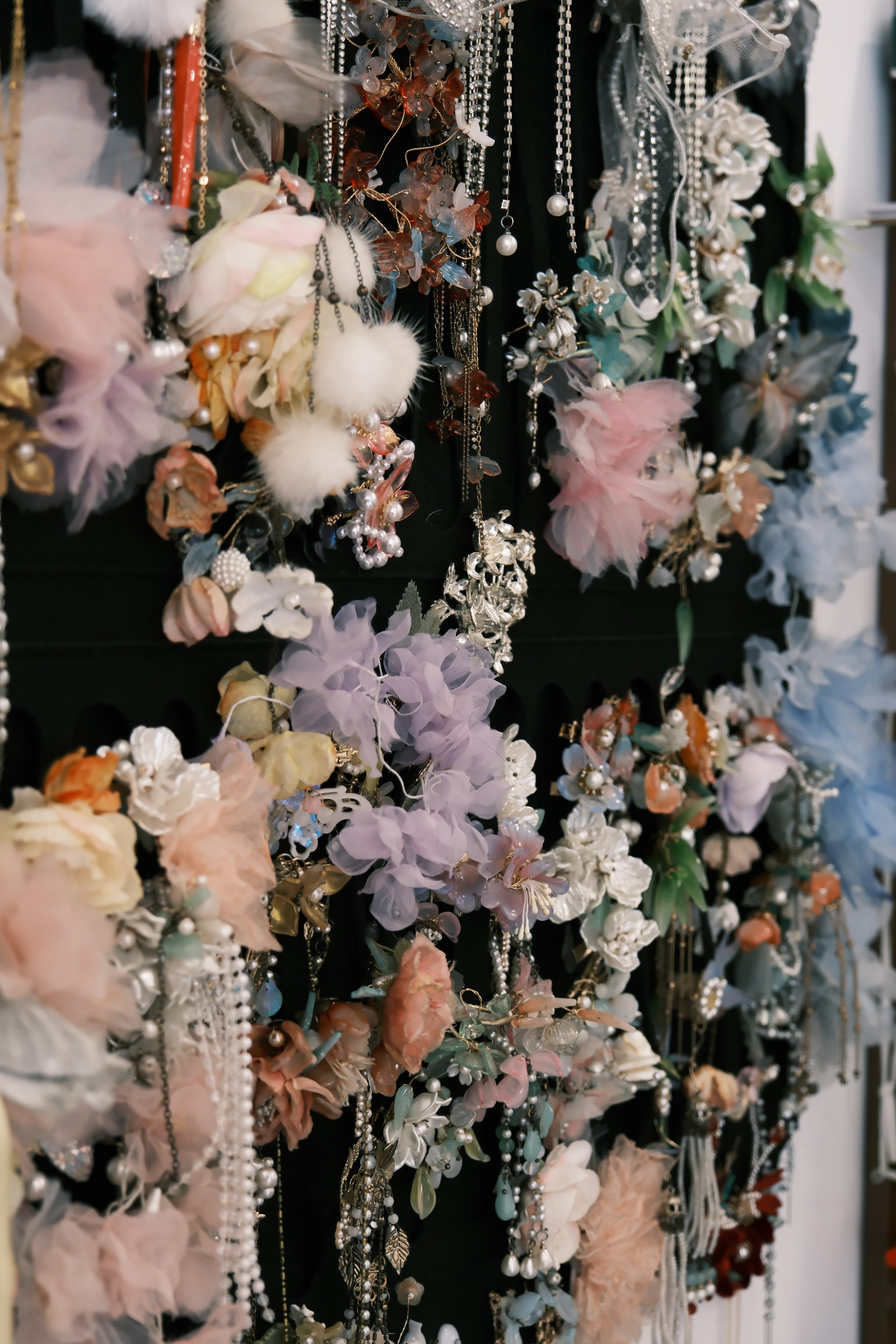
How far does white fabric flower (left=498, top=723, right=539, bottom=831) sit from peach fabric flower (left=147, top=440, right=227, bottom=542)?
1.26ft

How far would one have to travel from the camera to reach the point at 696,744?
131cm

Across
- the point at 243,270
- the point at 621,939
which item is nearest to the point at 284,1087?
the point at 621,939

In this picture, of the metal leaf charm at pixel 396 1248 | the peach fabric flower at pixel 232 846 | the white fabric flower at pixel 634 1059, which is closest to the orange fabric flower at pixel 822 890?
the white fabric flower at pixel 634 1059

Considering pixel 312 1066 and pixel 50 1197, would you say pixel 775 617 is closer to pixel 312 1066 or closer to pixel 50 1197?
pixel 312 1066

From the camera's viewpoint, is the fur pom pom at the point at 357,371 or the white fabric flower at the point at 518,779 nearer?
the fur pom pom at the point at 357,371

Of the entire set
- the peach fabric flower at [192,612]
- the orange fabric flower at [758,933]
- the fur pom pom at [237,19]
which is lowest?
the orange fabric flower at [758,933]

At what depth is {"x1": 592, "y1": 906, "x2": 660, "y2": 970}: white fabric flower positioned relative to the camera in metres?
1.18

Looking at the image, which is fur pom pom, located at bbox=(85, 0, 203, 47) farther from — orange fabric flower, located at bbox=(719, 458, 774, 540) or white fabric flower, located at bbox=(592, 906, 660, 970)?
white fabric flower, located at bbox=(592, 906, 660, 970)

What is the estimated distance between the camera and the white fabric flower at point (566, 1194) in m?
1.14

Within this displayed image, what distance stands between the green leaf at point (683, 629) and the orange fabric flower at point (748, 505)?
111 mm

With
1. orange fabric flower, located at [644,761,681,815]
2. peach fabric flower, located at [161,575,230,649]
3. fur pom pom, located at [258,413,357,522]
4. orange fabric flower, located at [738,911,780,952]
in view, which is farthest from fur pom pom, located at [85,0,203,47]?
orange fabric flower, located at [738,911,780,952]

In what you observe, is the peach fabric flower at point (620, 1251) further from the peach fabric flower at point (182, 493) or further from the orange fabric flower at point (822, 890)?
the peach fabric flower at point (182, 493)

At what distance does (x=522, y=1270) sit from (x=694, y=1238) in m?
0.32

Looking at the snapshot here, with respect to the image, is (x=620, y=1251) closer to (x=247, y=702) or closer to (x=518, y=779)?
(x=518, y=779)
